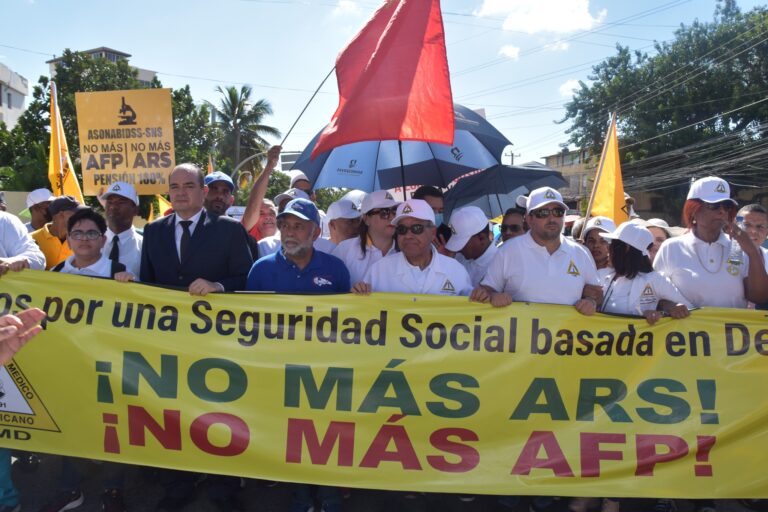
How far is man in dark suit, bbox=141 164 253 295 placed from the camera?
13.1 ft

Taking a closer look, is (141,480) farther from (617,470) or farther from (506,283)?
(617,470)

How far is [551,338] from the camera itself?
3.63 metres

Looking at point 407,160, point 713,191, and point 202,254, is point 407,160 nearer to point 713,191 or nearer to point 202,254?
point 202,254

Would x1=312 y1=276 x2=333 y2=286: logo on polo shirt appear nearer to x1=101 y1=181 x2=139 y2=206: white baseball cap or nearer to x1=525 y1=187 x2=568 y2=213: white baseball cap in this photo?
x1=525 y1=187 x2=568 y2=213: white baseball cap

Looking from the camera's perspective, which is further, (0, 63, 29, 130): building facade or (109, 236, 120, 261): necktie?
(0, 63, 29, 130): building facade

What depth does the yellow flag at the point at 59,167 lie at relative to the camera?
694 centimetres

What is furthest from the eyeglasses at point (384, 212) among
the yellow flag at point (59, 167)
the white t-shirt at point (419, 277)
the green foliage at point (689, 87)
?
the green foliage at point (689, 87)

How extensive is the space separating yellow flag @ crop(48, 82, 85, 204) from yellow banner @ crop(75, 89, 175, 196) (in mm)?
1014

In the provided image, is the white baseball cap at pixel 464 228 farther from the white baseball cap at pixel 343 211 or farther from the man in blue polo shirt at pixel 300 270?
the man in blue polo shirt at pixel 300 270

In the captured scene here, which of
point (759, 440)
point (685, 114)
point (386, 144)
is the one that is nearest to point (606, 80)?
point (685, 114)

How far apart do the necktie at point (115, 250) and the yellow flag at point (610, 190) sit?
498 cm

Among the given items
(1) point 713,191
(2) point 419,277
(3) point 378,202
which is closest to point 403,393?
(2) point 419,277

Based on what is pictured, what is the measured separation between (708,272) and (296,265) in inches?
108

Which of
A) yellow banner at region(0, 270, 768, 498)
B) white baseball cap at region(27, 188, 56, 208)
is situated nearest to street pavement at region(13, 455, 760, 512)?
yellow banner at region(0, 270, 768, 498)
